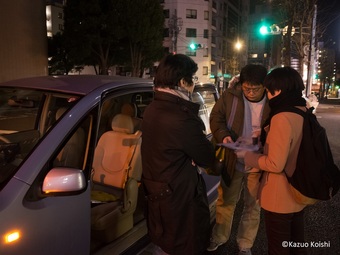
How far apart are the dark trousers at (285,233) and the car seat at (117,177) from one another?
50.1 inches

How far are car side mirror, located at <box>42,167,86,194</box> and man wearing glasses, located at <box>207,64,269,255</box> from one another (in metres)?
1.47

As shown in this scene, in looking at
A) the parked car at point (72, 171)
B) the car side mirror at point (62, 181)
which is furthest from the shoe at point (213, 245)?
the car side mirror at point (62, 181)

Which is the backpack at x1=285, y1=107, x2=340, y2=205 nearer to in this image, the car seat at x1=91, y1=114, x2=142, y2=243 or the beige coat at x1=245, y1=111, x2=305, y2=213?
the beige coat at x1=245, y1=111, x2=305, y2=213

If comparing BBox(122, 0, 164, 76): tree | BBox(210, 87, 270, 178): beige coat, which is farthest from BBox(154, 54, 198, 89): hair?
BBox(122, 0, 164, 76): tree

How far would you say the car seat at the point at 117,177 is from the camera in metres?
2.87

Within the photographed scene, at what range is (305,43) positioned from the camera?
2223cm

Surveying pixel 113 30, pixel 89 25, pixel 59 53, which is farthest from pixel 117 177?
pixel 59 53

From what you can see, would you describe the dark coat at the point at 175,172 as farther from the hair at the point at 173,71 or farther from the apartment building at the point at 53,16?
the apartment building at the point at 53,16

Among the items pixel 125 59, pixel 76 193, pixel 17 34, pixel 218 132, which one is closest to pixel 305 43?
pixel 125 59

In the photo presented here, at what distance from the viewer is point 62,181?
5.99 feet

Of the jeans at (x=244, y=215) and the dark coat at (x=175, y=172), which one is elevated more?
the dark coat at (x=175, y=172)

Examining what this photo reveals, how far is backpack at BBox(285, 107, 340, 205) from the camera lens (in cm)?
218

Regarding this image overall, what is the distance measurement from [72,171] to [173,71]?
83 centimetres

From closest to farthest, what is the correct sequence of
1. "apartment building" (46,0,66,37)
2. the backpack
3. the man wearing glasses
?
the backpack
the man wearing glasses
"apartment building" (46,0,66,37)
